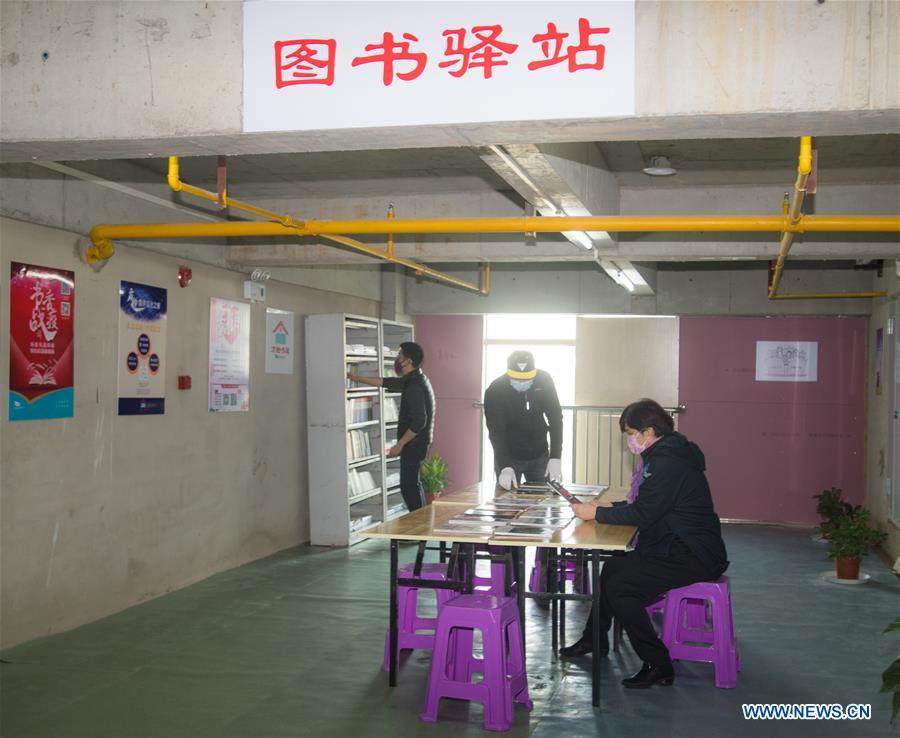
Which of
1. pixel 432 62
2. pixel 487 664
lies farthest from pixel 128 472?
pixel 432 62

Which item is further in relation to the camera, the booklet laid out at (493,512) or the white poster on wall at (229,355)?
the white poster on wall at (229,355)

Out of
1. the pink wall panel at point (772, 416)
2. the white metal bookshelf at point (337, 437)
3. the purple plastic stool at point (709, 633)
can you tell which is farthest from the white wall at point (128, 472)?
the pink wall panel at point (772, 416)

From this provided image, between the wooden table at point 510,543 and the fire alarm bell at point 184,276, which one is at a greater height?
the fire alarm bell at point 184,276

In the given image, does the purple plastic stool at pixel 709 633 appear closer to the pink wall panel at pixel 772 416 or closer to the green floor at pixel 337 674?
the green floor at pixel 337 674

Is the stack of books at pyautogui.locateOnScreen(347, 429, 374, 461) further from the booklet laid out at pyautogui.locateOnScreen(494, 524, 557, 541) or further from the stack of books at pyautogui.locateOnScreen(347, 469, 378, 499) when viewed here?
the booklet laid out at pyautogui.locateOnScreen(494, 524, 557, 541)

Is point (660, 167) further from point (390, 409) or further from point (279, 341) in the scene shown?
point (390, 409)

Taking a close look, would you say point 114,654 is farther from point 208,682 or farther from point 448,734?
point 448,734

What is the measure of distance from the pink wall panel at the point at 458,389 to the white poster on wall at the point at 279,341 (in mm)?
3080

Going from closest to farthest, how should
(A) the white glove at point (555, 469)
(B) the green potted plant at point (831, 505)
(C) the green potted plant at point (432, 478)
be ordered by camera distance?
1. (A) the white glove at point (555, 469)
2. (B) the green potted plant at point (831, 505)
3. (C) the green potted plant at point (432, 478)

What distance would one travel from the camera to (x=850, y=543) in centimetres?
719

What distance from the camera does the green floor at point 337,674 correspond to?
4172 mm

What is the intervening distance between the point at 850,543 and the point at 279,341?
4659 mm

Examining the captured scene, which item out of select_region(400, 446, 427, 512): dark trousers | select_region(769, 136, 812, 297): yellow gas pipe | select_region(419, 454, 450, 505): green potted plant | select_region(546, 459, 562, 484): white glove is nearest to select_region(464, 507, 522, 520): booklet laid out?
select_region(546, 459, 562, 484): white glove

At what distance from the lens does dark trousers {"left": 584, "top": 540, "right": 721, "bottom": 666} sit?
4625 millimetres
